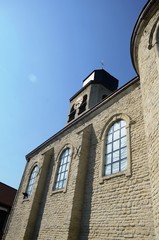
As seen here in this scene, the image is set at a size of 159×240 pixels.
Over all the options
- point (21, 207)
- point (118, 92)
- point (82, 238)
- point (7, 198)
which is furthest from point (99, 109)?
point (7, 198)

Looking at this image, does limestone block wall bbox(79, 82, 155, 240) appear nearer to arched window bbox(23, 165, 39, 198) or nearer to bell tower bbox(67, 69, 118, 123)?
arched window bbox(23, 165, 39, 198)

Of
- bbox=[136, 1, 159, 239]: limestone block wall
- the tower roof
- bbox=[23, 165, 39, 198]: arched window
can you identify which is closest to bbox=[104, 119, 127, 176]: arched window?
bbox=[136, 1, 159, 239]: limestone block wall

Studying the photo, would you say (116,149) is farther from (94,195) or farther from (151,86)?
(151,86)

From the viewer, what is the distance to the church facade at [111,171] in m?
5.36

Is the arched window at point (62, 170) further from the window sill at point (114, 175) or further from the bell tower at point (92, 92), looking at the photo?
the bell tower at point (92, 92)

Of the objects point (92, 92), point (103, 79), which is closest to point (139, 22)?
point (92, 92)

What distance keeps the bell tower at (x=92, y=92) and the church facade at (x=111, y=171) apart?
4150 mm

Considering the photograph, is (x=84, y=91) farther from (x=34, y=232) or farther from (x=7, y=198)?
(x=7, y=198)

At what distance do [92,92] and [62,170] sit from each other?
7.62 m

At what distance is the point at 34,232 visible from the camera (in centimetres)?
977

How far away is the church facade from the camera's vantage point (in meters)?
5.36

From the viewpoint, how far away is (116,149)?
A: 301 inches

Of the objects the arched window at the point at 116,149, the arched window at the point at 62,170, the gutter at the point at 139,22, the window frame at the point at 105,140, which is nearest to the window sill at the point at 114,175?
the window frame at the point at 105,140

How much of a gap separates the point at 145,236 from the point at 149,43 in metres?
5.98
